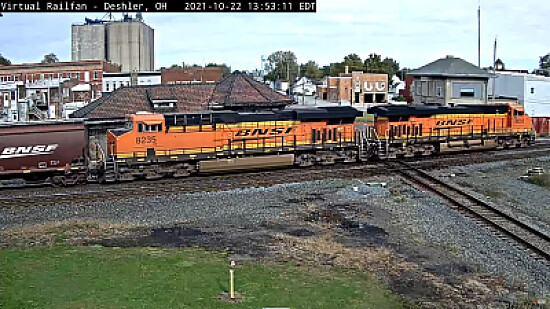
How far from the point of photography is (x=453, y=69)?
172 ft

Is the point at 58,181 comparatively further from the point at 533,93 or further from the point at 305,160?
the point at 533,93

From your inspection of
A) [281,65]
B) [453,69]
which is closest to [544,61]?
[281,65]

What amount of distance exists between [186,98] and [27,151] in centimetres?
2036

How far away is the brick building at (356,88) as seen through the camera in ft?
249

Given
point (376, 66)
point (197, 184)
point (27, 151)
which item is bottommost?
point (197, 184)

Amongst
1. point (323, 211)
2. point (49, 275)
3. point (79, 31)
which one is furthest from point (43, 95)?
point (79, 31)

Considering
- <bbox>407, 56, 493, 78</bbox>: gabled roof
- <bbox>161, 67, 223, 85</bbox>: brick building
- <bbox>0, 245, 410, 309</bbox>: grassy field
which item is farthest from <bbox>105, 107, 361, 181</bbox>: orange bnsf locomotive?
<bbox>161, 67, 223, 85</bbox>: brick building

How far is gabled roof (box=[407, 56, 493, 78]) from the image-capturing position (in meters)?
52.2

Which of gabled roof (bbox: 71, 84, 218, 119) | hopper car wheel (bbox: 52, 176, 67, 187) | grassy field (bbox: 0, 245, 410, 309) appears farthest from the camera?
gabled roof (bbox: 71, 84, 218, 119)

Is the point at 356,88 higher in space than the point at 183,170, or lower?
higher

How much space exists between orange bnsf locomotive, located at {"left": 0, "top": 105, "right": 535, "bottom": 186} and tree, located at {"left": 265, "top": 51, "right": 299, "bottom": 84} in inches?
3450

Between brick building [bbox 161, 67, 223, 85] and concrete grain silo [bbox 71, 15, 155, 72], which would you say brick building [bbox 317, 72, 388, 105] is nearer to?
brick building [bbox 161, 67, 223, 85]

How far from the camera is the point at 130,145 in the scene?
23.8 meters

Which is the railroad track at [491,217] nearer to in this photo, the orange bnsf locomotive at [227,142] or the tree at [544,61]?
the orange bnsf locomotive at [227,142]
